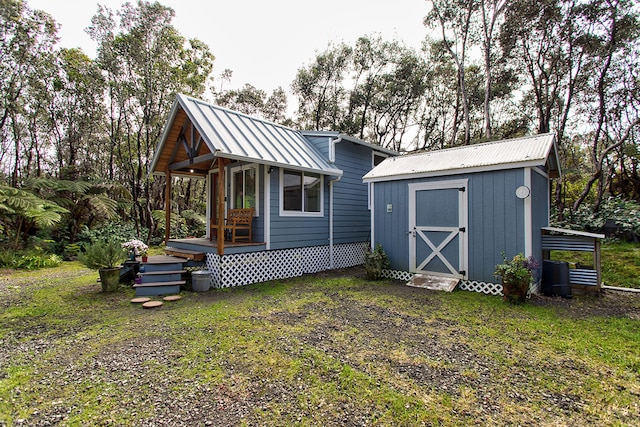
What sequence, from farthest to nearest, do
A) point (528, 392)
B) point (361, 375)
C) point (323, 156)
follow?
point (323, 156) < point (361, 375) < point (528, 392)

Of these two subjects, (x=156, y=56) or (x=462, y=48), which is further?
(x=462, y=48)

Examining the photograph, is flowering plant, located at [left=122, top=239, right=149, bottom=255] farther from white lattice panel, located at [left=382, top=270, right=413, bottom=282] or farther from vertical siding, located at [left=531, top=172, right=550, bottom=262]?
vertical siding, located at [left=531, top=172, right=550, bottom=262]

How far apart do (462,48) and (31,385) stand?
57.7 ft

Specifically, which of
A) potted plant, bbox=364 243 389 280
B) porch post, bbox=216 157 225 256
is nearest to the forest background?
porch post, bbox=216 157 225 256

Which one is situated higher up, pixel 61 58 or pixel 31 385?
pixel 61 58

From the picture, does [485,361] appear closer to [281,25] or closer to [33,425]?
[33,425]

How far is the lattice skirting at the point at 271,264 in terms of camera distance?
6.29 metres

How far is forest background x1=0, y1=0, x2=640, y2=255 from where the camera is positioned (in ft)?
33.2

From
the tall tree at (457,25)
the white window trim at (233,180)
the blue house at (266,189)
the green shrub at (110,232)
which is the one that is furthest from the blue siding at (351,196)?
the green shrub at (110,232)

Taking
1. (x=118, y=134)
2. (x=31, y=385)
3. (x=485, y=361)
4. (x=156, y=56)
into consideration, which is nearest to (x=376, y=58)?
(x=156, y=56)

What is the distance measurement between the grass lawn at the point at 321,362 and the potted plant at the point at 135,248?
135 cm

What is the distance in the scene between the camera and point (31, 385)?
2.59m

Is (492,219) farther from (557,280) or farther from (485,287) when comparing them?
(557,280)

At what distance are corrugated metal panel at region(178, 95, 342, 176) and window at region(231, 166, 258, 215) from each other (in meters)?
0.77
